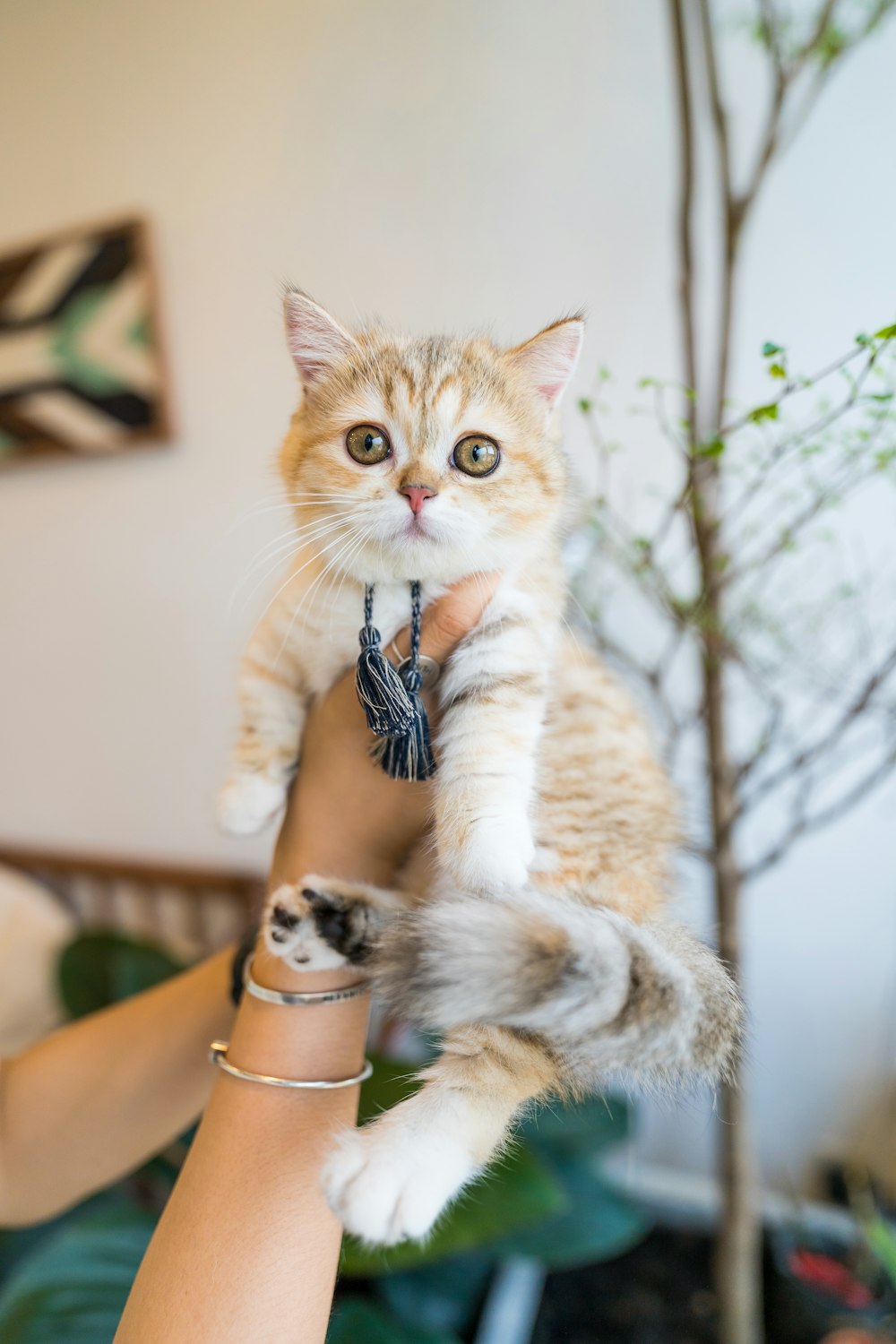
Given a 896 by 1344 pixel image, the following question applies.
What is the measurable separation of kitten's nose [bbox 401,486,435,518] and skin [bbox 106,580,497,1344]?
114 mm

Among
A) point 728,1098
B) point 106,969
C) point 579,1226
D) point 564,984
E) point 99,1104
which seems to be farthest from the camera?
point 106,969

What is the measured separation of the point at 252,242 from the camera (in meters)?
1.67

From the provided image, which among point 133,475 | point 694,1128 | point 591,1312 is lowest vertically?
point 591,1312

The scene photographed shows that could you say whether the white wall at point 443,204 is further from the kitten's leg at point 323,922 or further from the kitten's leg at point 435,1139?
the kitten's leg at point 435,1139

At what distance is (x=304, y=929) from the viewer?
74 cm

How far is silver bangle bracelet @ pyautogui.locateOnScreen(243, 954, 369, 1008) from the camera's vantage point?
28.5 inches

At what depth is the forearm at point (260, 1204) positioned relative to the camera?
0.61 meters

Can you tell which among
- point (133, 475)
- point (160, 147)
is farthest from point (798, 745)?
point (160, 147)

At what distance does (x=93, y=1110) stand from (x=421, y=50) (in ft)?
6.12

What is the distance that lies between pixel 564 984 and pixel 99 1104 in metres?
0.68

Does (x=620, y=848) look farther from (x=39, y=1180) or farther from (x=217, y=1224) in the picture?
(x=39, y=1180)

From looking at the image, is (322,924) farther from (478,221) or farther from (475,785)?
(478,221)

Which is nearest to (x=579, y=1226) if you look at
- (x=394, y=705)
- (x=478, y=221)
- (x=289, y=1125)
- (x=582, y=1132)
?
(x=582, y=1132)

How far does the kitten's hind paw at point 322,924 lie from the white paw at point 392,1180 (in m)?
0.16
